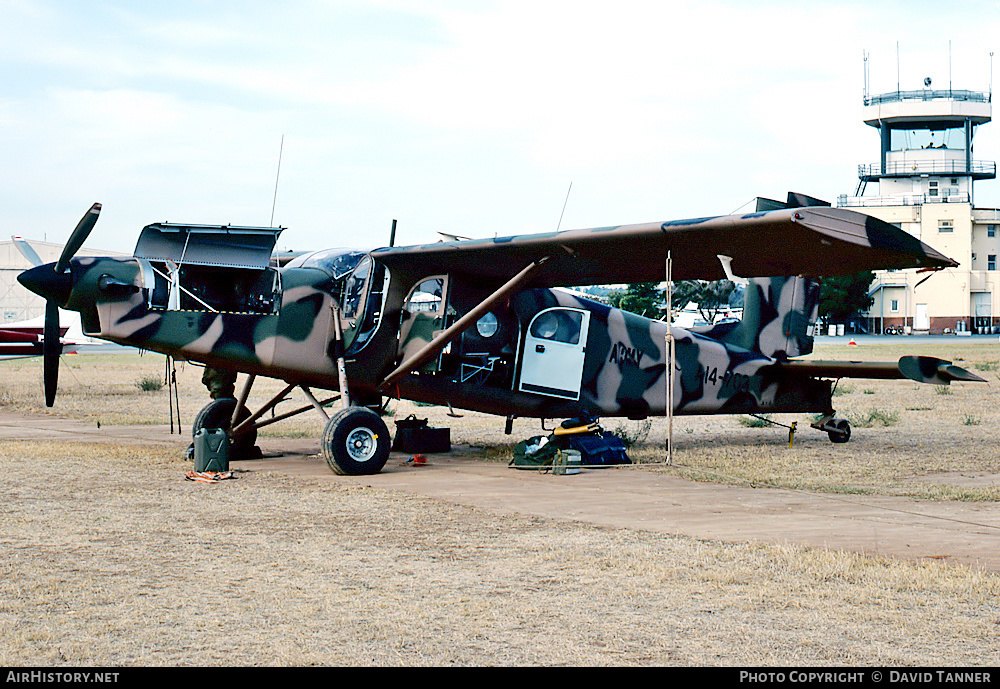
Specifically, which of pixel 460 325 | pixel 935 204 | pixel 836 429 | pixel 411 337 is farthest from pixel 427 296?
pixel 935 204

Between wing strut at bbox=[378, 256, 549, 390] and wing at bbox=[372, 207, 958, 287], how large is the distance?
208 mm

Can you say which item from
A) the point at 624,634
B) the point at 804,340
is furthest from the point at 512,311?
the point at 624,634

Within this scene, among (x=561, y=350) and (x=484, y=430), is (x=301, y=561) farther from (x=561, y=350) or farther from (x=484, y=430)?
(x=484, y=430)

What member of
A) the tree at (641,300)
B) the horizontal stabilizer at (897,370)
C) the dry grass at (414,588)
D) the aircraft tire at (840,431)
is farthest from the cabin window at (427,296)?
the tree at (641,300)

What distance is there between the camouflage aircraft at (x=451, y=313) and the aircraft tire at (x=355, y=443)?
0.06 ft

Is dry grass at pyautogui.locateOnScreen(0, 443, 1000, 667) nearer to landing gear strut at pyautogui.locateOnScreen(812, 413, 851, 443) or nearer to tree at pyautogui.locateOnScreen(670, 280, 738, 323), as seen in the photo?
landing gear strut at pyautogui.locateOnScreen(812, 413, 851, 443)

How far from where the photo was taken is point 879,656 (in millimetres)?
5281

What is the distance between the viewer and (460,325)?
13484mm

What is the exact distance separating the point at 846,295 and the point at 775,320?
257ft

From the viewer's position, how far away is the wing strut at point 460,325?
13.4 metres

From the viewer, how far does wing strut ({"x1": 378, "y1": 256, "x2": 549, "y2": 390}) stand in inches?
526

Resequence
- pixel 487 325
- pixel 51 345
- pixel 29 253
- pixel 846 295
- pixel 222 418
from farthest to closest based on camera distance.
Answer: pixel 846 295
pixel 29 253
pixel 222 418
pixel 487 325
pixel 51 345

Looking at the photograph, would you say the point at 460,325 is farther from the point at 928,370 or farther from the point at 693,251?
the point at 928,370

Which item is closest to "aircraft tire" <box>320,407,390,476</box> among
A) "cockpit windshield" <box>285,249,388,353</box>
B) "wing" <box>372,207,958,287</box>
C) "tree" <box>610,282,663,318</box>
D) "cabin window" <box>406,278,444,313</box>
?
"cockpit windshield" <box>285,249,388,353</box>
